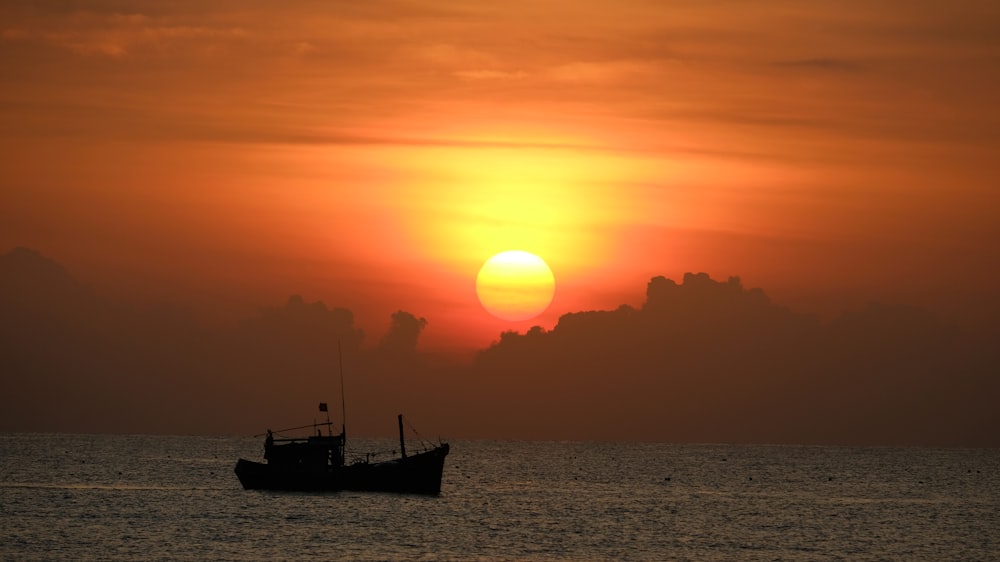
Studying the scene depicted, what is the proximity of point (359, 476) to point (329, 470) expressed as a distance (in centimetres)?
303

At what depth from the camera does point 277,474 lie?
120938 mm

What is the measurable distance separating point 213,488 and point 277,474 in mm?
35045

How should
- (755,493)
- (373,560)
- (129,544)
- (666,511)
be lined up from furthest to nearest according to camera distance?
(755,493)
(666,511)
(129,544)
(373,560)

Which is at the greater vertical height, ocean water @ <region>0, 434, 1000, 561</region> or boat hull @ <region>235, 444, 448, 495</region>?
boat hull @ <region>235, 444, 448, 495</region>

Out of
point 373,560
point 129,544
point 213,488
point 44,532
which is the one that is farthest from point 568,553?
point 213,488

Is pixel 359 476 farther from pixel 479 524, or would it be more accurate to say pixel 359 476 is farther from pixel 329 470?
pixel 479 524

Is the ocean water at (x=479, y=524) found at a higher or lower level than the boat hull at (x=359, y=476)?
lower

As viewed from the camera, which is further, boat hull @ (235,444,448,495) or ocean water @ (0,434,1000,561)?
boat hull @ (235,444,448,495)

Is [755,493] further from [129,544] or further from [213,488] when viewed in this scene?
[129,544]

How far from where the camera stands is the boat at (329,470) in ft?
387

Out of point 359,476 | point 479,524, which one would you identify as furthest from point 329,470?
point 479,524

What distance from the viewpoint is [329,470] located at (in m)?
118

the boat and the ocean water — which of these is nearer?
the ocean water

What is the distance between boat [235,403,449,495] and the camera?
117938 mm
